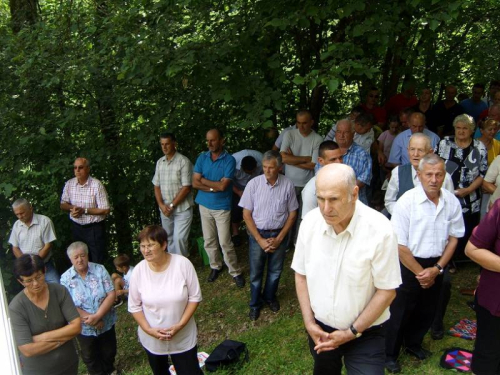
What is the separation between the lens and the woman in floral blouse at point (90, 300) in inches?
170

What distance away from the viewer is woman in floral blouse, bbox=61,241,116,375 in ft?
14.2

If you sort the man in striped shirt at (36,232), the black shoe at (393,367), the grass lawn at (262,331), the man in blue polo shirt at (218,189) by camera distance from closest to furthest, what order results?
the black shoe at (393,367), the grass lawn at (262,331), the man in striped shirt at (36,232), the man in blue polo shirt at (218,189)

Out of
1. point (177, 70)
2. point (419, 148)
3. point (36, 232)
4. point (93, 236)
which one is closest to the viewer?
point (419, 148)

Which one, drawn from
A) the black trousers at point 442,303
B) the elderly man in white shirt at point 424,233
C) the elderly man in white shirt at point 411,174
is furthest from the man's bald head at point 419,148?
the black trousers at point 442,303

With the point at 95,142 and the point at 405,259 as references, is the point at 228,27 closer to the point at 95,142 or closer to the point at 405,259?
the point at 95,142

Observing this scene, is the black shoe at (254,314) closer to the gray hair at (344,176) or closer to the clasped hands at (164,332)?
the clasped hands at (164,332)

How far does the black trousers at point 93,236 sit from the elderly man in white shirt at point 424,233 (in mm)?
3937

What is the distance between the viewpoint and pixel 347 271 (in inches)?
99.7

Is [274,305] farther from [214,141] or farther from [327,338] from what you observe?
[327,338]

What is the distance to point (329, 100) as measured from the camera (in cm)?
756

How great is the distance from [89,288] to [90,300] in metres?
0.11

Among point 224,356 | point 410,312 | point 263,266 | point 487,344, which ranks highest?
point 487,344

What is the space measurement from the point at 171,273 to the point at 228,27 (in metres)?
2.97

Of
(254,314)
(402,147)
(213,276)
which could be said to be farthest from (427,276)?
(213,276)
